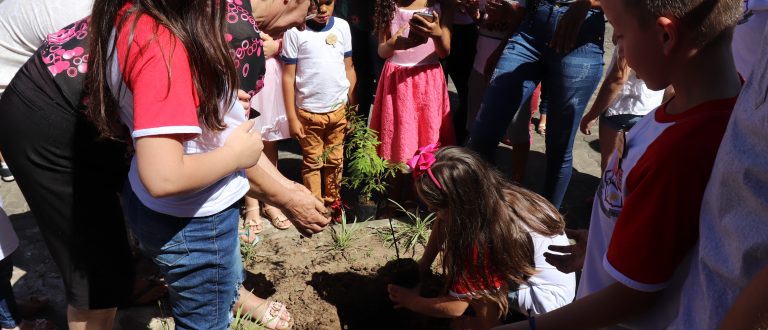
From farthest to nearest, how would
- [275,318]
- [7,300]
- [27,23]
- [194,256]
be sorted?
1. [275,318]
2. [27,23]
3. [7,300]
4. [194,256]

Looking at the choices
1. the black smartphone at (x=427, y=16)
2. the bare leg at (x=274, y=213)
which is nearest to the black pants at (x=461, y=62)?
the black smartphone at (x=427, y=16)

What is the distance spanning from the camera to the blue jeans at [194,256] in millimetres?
1896

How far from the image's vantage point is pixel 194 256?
6.36 feet

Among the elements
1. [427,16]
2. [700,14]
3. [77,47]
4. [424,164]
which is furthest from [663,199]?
[427,16]

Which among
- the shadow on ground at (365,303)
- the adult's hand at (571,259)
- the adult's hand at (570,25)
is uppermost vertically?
the adult's hand at (570,25)

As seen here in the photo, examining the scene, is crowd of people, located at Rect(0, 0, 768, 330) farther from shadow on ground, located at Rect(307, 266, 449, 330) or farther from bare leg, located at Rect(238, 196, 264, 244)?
shadow on ground, located at Rect(307, 266, 449, 330)

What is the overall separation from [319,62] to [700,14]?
2.52 m

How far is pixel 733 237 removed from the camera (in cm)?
102

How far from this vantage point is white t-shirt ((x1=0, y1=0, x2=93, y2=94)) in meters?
2.45

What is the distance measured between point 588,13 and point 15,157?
258 centimetres

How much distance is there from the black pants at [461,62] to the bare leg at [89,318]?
270cm

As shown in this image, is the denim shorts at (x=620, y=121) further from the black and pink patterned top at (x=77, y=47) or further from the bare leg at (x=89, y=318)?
the bare leg at (x=89, y=318)

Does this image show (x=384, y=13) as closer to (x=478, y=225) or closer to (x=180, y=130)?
(x=478, y=225)

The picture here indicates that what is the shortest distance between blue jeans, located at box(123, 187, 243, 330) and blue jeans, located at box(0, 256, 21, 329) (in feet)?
2.53
